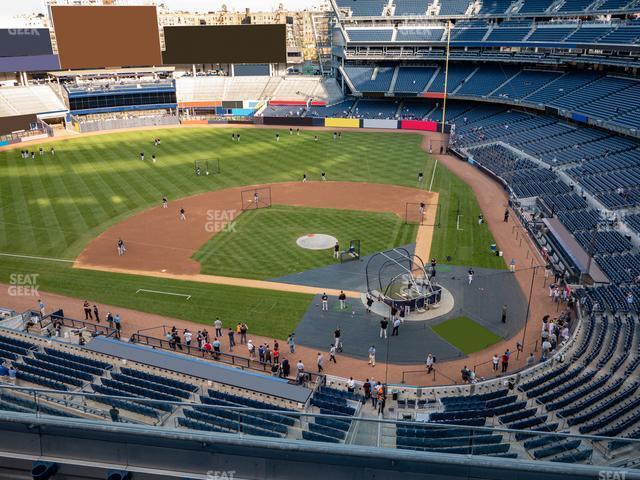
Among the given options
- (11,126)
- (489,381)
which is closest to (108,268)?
(489,381)

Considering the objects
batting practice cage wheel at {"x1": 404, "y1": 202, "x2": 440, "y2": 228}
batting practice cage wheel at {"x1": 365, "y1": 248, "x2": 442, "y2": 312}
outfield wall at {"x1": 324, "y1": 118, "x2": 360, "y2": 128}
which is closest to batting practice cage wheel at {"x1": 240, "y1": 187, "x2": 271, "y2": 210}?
batting practice cage wheel at {"x1": 404, "y1": 202, "x2": 440, "y2": 228}

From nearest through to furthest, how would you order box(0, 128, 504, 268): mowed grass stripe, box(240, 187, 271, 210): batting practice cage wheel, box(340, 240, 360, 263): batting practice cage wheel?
box(340, 240, 360, 263): batting practice cage wheel → box(0, 128, 504, 268): mowed grass stripe → box(240, 187, 271, 210): batting practice cage wheel

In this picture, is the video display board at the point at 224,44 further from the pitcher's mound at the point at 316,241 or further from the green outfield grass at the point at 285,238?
the pitcher's mound at the point at 316,241

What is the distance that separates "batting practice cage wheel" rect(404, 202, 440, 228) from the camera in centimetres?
4272

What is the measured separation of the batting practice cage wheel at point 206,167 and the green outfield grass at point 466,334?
36.5 m

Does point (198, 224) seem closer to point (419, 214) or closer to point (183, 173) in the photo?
point (183, 173)

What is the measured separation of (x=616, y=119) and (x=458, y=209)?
20.8 metres

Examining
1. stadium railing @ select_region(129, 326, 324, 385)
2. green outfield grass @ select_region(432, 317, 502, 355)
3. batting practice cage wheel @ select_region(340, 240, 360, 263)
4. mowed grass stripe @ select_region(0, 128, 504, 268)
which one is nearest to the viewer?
stadium railing @ select_region(129, 326, 324, 385)

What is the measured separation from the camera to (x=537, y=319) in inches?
1122

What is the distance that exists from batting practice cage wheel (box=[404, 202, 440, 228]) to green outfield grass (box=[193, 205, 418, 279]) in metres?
0.98

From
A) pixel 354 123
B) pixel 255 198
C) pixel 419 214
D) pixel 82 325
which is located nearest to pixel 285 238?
pixel 255 198

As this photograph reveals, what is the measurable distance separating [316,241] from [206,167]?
2525 cm

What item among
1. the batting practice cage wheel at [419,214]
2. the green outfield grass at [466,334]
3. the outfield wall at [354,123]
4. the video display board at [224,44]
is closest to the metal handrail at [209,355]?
the green outfield grass at [466,334]

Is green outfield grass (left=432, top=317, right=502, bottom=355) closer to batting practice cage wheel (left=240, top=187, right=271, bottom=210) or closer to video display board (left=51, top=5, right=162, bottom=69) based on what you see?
batting practice cage wheel (left=240, top=187, right=271, bottom=210)
